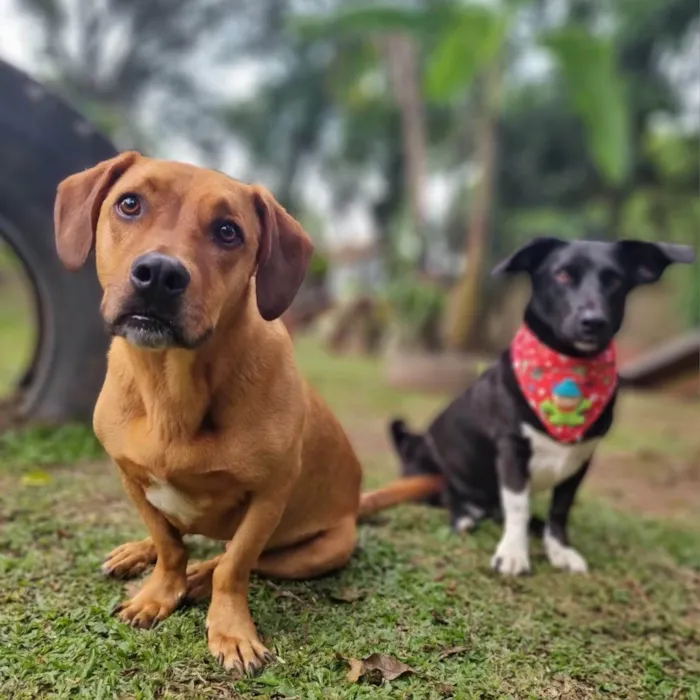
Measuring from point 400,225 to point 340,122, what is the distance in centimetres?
303

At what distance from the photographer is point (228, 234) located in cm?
213

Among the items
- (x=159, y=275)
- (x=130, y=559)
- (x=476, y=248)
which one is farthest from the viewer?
(x=476, y=248)

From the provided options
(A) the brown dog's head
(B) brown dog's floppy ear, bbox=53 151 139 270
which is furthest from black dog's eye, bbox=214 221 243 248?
(B) brown dog's floppy ear, bbox=53 151 139 270

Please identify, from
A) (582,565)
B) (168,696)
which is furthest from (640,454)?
(168,696)

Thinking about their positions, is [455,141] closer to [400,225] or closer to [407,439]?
[400,225]

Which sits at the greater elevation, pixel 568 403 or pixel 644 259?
pixel 644 259

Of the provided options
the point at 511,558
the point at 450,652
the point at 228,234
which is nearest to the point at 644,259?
the point at 511,558

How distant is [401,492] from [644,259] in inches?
60.6

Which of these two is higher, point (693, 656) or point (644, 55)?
point (644, 55)

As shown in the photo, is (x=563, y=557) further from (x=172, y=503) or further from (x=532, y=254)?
(x=172, y=503)

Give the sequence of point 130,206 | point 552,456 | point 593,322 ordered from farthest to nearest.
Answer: point 552,456, point 593,322, point 130,206

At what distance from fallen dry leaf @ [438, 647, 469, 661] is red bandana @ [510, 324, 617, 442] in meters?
1.05

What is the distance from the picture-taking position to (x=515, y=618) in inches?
109

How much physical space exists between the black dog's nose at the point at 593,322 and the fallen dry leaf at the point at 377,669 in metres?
1.46
